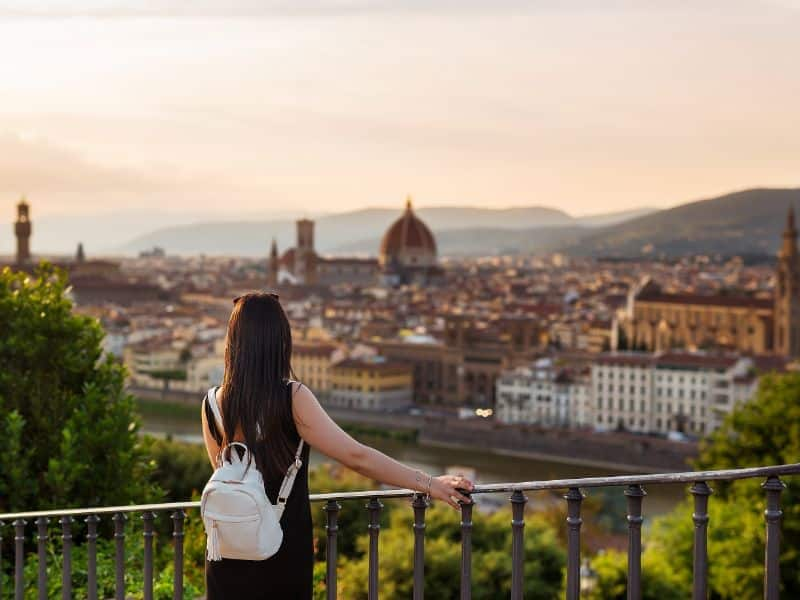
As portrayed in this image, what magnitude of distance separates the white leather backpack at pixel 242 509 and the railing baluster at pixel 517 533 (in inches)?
11.9

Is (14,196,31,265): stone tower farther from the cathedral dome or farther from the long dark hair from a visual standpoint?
the long dark hair

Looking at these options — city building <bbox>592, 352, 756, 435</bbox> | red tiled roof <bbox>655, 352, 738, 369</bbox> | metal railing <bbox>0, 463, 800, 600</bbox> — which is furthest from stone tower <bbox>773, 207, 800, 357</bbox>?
metal railing <bbox>0, 463, 800, 600</bbox>

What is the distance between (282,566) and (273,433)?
0.55ft

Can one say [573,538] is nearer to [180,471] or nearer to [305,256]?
[180,471]

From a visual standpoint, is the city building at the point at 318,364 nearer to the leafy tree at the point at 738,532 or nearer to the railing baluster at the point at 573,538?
the leafy tree at the point at 738,532

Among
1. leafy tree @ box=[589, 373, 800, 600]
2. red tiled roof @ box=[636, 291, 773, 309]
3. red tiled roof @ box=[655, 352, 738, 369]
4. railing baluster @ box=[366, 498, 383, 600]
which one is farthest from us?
red tiled roof @ box=[636, 291, 773, 309]

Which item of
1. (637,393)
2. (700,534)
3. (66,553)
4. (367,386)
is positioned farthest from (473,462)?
(700,534)

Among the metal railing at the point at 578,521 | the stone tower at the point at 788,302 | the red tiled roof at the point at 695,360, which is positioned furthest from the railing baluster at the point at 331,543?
the stone tower at the point at 788,302

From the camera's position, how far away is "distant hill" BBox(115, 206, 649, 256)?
149 m

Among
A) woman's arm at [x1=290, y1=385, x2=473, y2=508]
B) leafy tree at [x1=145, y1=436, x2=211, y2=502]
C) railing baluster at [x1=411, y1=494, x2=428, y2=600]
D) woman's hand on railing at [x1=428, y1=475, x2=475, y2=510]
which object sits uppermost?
woman's arm at [x1=290, y1=385, x2=473, y2=508]

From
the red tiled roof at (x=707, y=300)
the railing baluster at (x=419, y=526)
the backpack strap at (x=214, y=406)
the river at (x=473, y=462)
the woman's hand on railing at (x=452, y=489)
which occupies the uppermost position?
the backpack strap at (x=214, y=406)

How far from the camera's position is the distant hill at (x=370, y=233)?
149 meters

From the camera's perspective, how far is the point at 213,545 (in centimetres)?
155

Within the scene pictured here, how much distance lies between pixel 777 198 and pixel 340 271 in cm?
2665
